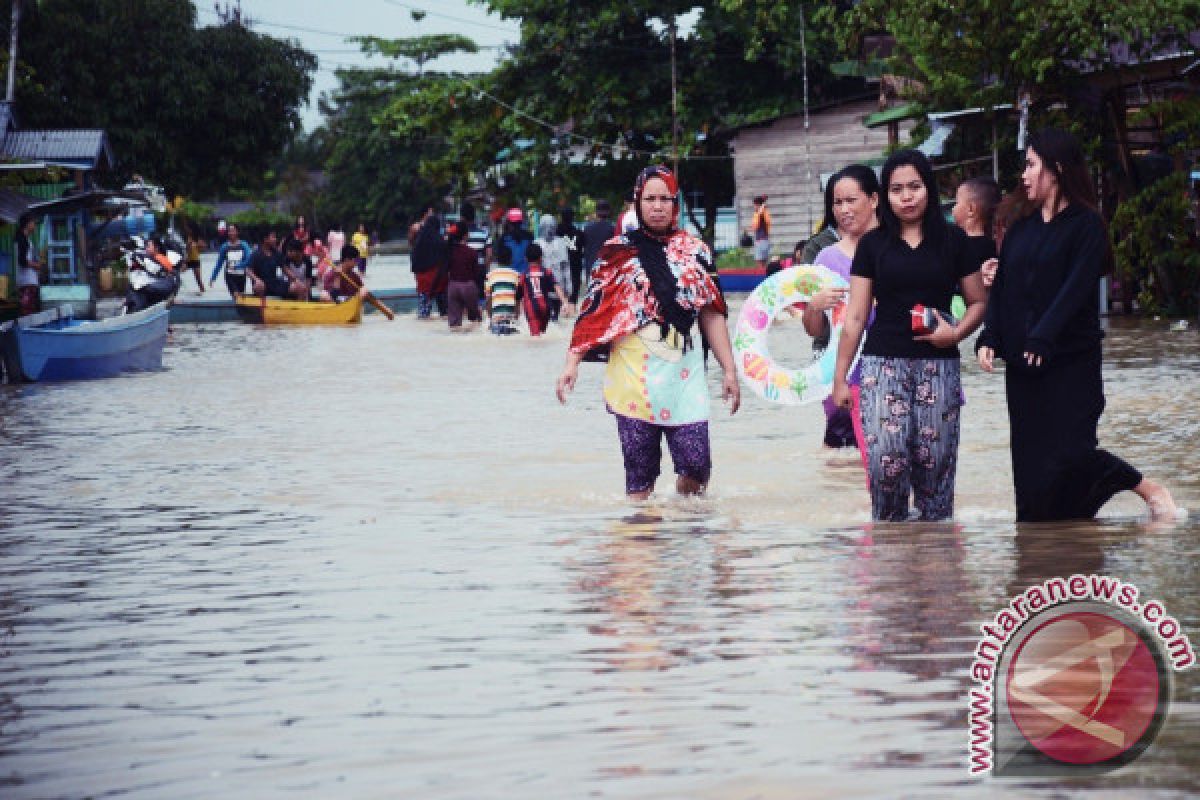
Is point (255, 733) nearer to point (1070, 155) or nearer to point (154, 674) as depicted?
point (154, 674)

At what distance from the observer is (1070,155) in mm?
8430

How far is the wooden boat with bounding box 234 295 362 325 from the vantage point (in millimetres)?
35375

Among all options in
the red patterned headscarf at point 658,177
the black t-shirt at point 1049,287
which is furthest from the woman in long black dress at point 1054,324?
the red patterned headscarf at point 658,177

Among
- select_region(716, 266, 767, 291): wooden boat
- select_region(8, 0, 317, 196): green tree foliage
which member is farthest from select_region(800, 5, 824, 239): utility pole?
select_region(8, 0, 317, 196): green tree foliage

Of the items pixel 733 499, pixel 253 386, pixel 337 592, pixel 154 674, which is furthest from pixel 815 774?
pixel 253 386

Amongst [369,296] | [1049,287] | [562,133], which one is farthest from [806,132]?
[1049,287]

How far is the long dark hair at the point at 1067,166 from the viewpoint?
27.7ft

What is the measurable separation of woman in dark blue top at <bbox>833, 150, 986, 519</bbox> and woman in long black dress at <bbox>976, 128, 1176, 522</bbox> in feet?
0.55

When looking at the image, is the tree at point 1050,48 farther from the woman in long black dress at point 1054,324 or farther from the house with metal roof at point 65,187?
the house with metal roof at point 65,187

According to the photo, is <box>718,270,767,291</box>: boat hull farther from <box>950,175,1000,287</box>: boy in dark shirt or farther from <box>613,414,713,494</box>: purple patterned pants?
<box>613,414,713,494</box>: purple patterned pants

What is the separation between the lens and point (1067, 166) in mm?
8438

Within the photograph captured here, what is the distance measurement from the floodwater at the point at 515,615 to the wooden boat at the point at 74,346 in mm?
7791
